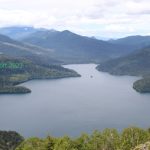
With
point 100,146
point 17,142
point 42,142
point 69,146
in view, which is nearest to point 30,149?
point 42,142

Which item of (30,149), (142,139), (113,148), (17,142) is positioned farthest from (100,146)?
(17,142)

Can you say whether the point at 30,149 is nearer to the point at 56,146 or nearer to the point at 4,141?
the point at 56,146

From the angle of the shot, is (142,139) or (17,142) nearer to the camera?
(142,139)

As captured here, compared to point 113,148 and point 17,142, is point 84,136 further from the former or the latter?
point 17,142

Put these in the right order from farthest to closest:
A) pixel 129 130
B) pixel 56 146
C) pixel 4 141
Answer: pixel 4 141 < pixel 129 130 < pixel 56 146

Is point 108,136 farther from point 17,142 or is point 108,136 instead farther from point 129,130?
point 17,142

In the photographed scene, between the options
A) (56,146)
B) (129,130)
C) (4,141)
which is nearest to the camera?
(56,146)

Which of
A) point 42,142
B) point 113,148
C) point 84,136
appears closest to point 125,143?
point 113,148

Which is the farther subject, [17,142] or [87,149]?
[17,142]
